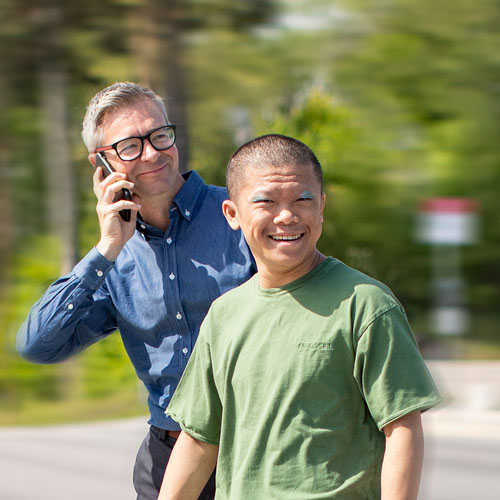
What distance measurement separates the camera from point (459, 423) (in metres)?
11.5

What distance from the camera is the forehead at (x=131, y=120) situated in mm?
2621

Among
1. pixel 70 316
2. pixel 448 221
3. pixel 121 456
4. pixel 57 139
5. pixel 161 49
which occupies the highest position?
pixel 57 139

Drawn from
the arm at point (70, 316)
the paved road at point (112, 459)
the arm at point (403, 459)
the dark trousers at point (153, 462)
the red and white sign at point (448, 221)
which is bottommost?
the paved road at point (112, 459)

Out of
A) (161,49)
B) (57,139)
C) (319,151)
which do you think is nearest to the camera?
(161,49)

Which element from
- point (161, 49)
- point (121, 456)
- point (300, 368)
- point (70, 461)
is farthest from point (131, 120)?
point (121, 456)

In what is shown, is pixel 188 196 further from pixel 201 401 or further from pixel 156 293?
pixel 201 401

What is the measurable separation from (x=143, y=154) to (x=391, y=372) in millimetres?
1079

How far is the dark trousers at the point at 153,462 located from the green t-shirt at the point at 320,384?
0.74 metres

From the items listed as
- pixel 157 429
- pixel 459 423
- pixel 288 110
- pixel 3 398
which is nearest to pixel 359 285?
pixel 157 429

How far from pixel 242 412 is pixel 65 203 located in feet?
35.6

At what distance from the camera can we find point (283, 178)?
197cm

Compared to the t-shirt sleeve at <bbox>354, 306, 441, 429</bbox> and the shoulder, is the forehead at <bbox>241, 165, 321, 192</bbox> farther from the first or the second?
the t-shirt sleeve at <bbox>354, 306, 441, 429</bbox>

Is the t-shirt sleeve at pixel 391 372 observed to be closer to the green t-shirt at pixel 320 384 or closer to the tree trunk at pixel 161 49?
the green t-shirt at pixel 320 384

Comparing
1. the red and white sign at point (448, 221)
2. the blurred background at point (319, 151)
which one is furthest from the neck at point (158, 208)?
the red and white sign at point (448, 221)
